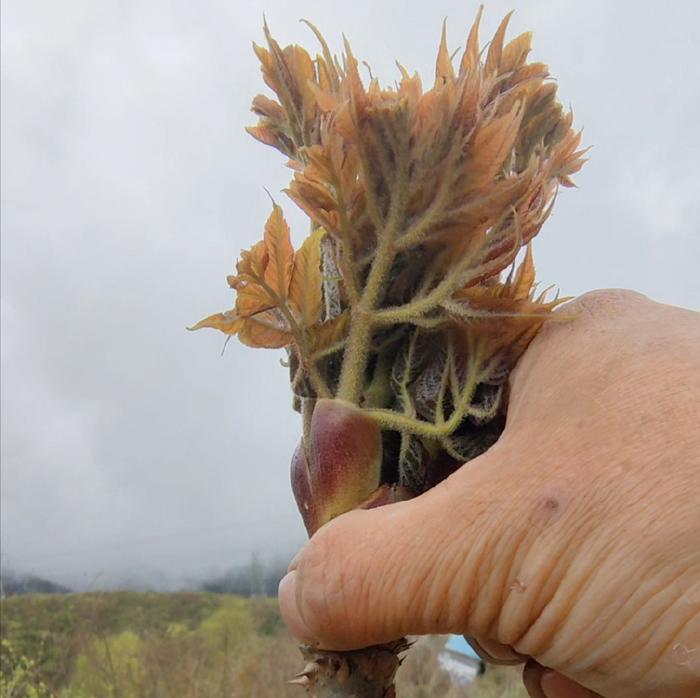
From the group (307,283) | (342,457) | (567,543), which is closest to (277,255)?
(307,283)

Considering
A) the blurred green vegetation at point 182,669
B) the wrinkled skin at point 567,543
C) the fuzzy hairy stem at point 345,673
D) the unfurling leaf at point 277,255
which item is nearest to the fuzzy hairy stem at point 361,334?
the unfurling leaf at point 277,255

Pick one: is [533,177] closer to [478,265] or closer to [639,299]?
[478,265]

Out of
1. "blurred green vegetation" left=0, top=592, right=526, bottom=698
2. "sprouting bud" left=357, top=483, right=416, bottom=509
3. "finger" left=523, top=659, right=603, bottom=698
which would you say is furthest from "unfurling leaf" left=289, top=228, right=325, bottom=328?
"blurred green vegetation" left=0, top=592, right=526, bottom=698

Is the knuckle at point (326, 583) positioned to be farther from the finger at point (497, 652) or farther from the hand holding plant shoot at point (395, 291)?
the finger at point (497, 652)

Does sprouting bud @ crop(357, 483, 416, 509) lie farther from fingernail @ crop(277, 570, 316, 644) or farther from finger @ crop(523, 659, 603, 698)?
finger @ crop(523, 659, 603, 698)

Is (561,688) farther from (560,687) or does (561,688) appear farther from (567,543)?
(567,543)

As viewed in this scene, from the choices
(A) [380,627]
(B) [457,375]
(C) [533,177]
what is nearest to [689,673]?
(A) [380,627]

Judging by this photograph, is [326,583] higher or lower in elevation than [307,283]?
lower
